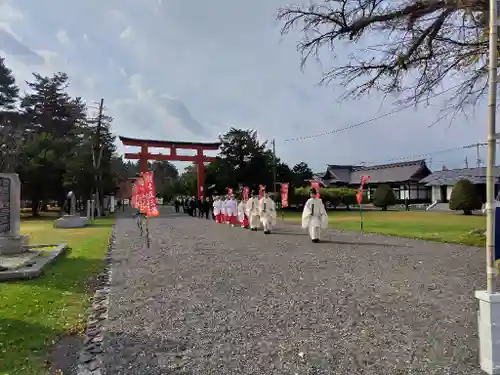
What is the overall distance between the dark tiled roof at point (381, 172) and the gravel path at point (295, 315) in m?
42.6

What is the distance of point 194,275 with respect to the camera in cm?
832

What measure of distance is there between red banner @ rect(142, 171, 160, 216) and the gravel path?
14.8 feet

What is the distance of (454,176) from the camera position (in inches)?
1694

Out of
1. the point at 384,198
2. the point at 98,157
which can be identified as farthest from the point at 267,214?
the point at 384,198

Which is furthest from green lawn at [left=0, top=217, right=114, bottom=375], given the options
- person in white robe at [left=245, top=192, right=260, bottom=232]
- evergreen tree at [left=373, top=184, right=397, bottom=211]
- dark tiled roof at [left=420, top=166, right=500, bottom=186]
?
dark tiled roof at [left=420, top=166, right=500, bottom=186]

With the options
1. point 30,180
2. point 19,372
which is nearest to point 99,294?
point 19,372

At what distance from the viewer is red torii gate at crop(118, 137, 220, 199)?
40.1 metres

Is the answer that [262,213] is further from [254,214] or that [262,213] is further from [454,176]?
[454,176]

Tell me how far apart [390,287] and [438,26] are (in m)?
8.05

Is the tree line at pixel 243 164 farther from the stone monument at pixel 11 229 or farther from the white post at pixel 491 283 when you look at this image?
the white post at pixel 491 283

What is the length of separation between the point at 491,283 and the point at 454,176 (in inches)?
1705

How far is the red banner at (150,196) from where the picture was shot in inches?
583

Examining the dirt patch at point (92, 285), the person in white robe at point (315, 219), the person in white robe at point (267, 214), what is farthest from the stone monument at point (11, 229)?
the person in white robe at point (267, 214)

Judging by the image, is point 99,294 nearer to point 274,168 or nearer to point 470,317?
point 470,317
